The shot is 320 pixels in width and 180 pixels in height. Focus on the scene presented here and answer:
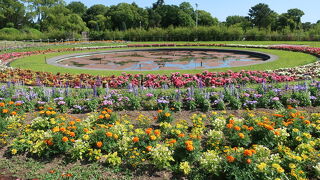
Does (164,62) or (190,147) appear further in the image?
(164,62)

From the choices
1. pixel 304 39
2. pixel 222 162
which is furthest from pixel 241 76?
pixel 304 39

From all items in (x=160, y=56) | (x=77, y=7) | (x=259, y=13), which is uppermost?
(x=77, y=7)

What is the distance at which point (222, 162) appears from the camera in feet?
13.2

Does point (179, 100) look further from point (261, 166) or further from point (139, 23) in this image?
point (139, 23)

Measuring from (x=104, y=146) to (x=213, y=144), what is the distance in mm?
1931

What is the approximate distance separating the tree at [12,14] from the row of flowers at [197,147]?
2605 inches

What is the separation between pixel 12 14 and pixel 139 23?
100 ft

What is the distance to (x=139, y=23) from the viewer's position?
→ 72500 millimetres

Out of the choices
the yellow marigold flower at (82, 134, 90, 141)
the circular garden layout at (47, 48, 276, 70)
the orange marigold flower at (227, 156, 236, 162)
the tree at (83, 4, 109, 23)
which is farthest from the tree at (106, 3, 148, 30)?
the orange marigold flower at (227, 156, 236, 162)

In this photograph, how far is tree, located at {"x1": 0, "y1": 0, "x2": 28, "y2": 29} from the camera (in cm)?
6156

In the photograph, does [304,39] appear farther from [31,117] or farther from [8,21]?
[8,21]

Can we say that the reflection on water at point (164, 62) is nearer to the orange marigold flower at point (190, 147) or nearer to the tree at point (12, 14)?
the orange marigold flower at point (190, 147)

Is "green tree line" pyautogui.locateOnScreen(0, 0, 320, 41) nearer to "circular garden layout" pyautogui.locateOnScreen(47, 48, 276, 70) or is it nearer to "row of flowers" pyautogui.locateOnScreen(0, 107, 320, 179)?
"circular garden layout" pyautogui.locateOnScreen(47, 48, 276, 70)

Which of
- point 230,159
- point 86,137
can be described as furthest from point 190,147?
point 86,137
